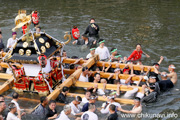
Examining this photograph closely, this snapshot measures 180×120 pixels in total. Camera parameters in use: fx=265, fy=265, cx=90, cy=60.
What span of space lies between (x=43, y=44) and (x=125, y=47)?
7.32 m

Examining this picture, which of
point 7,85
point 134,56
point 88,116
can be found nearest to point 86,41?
point 134,56

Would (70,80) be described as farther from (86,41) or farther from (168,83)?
(86,41)

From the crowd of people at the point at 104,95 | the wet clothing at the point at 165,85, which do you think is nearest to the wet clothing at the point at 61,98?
the crowd of people at the point at 104,95

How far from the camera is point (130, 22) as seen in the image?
69.5ft

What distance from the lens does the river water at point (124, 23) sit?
14.6 m

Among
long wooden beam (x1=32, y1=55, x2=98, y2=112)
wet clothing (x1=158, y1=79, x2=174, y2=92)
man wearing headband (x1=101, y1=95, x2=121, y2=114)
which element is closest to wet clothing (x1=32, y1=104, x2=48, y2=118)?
long wooden beam (x1=32, y1=55, x2=98, y2=112)

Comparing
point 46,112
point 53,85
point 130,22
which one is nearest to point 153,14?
point 130,22

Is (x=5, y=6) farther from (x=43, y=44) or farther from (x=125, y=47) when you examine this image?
(x=43, y=44)

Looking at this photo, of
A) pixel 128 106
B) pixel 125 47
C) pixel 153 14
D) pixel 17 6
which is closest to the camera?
pixel 128 106

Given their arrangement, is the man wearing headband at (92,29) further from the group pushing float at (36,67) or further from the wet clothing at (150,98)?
the wet clothing at (150,98)

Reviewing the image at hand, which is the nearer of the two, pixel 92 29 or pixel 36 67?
pixel 36 67

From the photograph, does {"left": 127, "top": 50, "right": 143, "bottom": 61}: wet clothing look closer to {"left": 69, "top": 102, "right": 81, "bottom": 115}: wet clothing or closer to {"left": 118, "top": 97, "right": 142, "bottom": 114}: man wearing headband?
{"left": 118, "top": 97, "right": 142, "bottom": 114}: man wearing headband

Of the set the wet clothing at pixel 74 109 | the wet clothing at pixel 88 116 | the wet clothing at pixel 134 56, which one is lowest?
the wet clothing at pixel 74 109

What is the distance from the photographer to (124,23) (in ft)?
68.9
